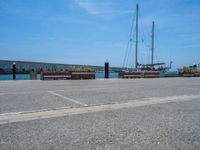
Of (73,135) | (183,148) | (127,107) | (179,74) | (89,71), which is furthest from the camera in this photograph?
(179,74)

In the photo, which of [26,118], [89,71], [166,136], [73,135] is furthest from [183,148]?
[89,71]

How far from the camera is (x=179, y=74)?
114 ft

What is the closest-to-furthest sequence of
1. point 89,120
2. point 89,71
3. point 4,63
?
point 89,120, point 89,71, point 4,63

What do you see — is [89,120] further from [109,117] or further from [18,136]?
[18,136]

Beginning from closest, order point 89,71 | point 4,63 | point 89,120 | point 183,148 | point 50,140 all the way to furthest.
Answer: point 183,148
point 50,140
point 89,120
point 89,71
point 4,63

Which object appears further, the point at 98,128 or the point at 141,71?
the point at 141,71

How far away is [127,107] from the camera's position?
6793 millimetres

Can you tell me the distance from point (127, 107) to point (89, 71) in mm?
17328

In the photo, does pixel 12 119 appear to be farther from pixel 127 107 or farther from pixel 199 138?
pixel 199 138

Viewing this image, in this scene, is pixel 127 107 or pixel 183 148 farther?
pixel 127 107

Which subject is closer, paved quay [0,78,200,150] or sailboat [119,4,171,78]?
paved quay [0,78,200,150]

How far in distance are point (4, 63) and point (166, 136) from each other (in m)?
58.5

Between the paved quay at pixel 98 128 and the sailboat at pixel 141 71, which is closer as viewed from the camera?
the paved quay at pixel 98 128

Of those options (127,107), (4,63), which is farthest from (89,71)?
(4,63)
